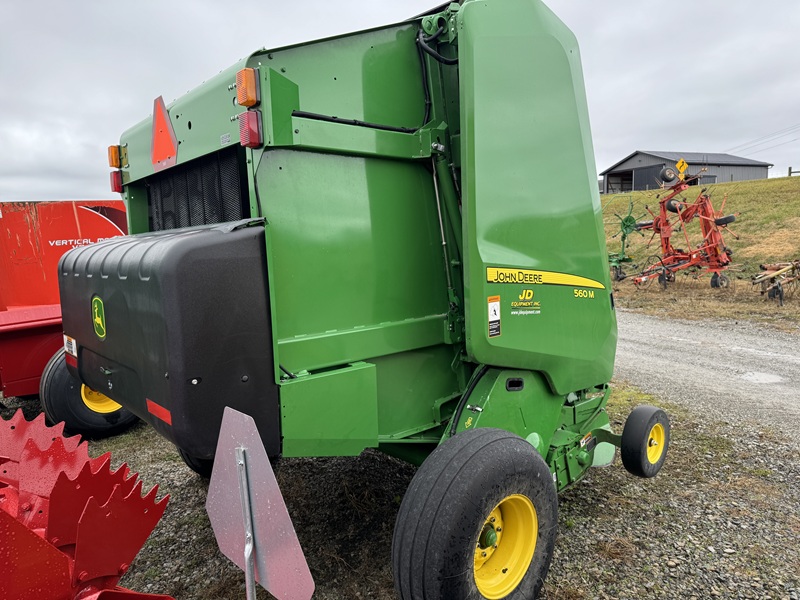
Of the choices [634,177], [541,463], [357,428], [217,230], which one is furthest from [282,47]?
[634,177]

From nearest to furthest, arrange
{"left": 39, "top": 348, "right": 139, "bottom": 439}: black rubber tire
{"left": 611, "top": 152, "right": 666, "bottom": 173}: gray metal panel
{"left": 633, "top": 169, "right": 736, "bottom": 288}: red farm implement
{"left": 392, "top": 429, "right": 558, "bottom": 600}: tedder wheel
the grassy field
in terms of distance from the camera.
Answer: {"left": 392, "top": 429, "right": 558, "bottom": 600}: tedder wheel
{"left": 39, "top": 348, "right": 139, "bottom": 439}: black rubber tire
the grassy field
{"left": 633, "top": 169, "right": 736, "bottom": 288}: red farm implement
{"left": 611, "top": 152, "right": 666, "bottom": 173}: gray metal panel

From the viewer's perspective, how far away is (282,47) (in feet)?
7.23

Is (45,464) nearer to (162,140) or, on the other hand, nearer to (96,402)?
(162,140)

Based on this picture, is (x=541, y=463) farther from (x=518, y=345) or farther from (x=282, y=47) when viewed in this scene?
(x=282, y=47)

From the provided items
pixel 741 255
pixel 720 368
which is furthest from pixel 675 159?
pixel 720 368

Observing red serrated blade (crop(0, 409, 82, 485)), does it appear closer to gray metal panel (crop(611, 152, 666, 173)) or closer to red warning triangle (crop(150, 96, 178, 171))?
red warning triangle (crop(150, 96, 178, 171))

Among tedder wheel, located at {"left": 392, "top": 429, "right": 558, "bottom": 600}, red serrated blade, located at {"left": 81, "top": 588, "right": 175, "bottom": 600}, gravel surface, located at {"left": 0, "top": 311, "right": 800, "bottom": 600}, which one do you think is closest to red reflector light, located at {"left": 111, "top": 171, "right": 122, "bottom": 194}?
gravel surface, located at {"left": 0, "top": 311, "right": 800, "bottom": 600}

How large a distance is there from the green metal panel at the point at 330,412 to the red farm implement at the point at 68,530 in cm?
56

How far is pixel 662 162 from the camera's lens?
49281mm

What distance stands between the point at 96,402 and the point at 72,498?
12.5 feet

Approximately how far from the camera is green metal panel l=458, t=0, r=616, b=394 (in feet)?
8.30

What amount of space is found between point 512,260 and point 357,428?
1.08 metres

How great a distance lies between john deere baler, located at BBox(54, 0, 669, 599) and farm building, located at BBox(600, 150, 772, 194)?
1963 inches

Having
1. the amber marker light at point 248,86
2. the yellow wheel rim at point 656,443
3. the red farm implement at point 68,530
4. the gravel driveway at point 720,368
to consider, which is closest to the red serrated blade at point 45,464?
the red farm implement at point 68,530
